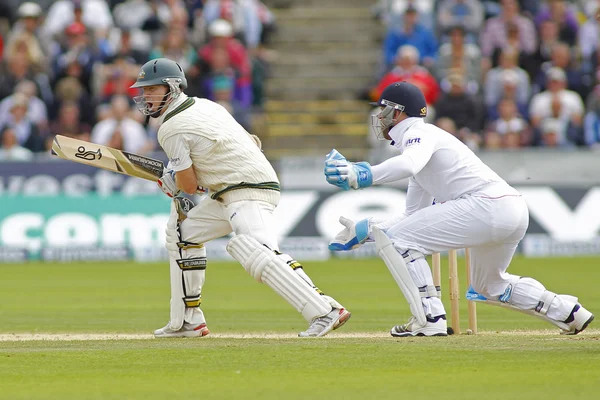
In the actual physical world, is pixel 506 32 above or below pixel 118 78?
above

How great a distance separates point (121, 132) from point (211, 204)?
32.7ft

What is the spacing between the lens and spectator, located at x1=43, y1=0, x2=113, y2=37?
21.1 meters

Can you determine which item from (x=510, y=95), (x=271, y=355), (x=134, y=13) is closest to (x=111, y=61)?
(x=134, y=13)

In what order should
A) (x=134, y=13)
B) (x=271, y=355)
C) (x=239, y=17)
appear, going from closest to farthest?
(x=271, y=355), (x=239, y=17), (x=134, y=13)

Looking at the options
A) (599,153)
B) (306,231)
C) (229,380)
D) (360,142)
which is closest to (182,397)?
(229,380)

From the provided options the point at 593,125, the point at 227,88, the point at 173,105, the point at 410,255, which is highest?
the point at 227,88

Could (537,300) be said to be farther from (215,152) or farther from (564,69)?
(564,69)

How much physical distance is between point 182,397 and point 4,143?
1337 cm

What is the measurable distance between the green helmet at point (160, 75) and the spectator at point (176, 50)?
11201 millimetres

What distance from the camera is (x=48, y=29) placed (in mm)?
21156

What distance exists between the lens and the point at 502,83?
1942 cm

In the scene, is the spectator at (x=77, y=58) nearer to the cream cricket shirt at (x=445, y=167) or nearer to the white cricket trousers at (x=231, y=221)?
the white cricket trousers at (x=231, y=221)

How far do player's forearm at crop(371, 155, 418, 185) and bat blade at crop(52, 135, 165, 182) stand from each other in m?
1.97

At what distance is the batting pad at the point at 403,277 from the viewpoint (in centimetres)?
841
